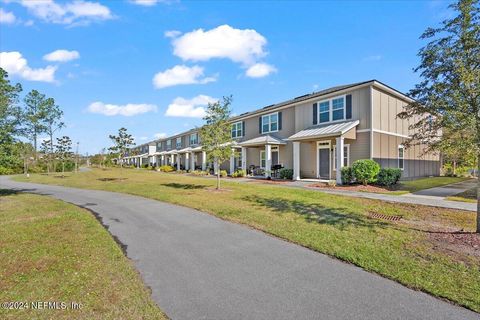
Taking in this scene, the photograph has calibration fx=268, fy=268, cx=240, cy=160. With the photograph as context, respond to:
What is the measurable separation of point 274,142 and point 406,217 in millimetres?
14254

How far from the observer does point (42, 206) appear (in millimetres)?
10383

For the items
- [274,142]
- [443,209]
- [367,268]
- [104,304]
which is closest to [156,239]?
[104,304]

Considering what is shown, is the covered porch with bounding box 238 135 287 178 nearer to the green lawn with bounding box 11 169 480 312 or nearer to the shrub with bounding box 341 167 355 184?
the shrub with bounding box 341 167 355 184

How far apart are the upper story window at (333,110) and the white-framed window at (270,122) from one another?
4.56m

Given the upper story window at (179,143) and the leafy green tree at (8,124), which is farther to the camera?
the upper story window at (179,143)

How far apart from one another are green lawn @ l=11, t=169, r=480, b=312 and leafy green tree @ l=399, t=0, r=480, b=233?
1598 millimetres

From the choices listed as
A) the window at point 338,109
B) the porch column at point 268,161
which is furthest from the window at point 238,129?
the window at point 338,109

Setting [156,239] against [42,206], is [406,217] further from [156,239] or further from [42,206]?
[42,206]

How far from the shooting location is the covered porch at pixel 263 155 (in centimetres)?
2183

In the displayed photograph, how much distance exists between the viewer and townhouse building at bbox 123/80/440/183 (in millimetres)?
16281

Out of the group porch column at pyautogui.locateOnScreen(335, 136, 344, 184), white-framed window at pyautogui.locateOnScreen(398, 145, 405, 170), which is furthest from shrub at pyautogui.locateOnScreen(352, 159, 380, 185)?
white-framed window at pyautogui.locateOnScreen(398, 145, 405, 170)

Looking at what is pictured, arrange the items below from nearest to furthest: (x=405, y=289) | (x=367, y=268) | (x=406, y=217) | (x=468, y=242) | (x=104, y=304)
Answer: (x=104, y=304) < (x=405, y=289) < (x=367, y=268) < (x=468, y=242) < (x=406, y=217)

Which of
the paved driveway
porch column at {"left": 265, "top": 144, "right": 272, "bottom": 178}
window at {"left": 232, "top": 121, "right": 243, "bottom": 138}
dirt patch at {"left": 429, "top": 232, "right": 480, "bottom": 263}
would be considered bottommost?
the paved driveway

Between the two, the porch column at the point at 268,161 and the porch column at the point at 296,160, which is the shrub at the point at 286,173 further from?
the porch column at the point at 268,161
